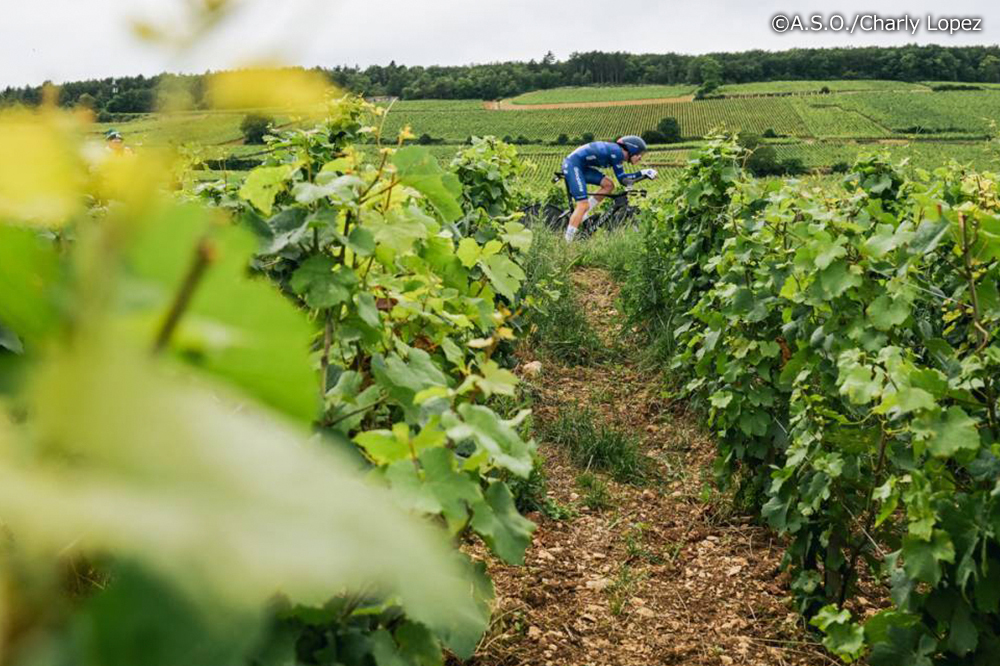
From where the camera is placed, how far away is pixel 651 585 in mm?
3609

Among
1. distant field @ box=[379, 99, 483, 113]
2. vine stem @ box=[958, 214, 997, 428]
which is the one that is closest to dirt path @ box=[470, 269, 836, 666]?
vine stem @ box=[958, 214, 997, 428]

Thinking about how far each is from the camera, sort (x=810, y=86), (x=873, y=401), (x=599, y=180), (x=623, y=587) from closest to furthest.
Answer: (x=873, y=401) → (x=623, y=587) → (x=599, y=180) → (x=810, y=86)

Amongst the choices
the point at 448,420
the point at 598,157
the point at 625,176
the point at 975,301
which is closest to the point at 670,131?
the point at 598,157

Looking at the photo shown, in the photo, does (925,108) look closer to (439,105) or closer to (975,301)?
(439,105)

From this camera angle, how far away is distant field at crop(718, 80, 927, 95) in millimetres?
59000

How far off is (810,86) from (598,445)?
63.1 meters

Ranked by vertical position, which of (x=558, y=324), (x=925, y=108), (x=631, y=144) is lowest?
(x=558, y=324)

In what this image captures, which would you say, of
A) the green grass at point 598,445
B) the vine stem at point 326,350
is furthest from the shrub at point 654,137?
the vine stem at point 326,350

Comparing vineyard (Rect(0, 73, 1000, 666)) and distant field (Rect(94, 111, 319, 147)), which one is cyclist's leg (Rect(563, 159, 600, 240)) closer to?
vineyard (Rect(0, 73, 1000, 666))

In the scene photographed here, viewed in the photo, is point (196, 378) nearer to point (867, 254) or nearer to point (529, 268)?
point (867, 254)

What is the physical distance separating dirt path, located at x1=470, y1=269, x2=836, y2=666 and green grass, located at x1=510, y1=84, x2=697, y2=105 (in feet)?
187

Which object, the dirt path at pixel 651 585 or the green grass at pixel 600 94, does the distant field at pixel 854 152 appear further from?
the dirt path at pixel 651 585

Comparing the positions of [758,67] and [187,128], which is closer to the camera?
[187,128]

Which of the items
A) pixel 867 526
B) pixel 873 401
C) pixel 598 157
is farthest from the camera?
pixel 598 157
